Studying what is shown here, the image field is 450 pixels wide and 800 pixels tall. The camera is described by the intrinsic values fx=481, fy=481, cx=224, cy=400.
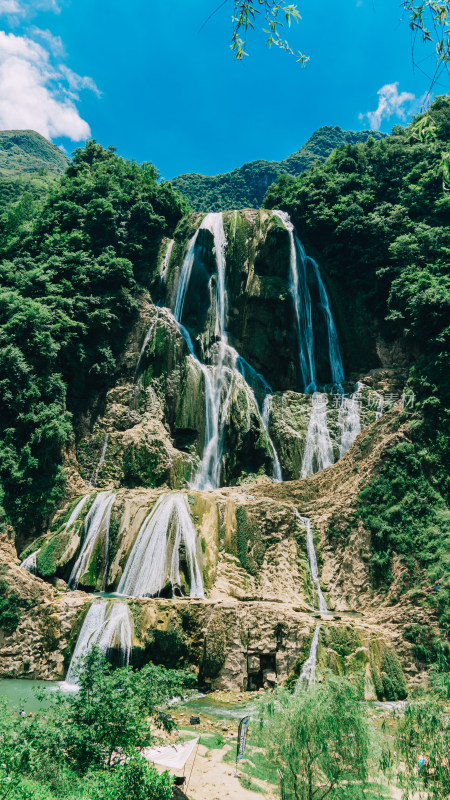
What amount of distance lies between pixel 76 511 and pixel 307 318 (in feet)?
51.3

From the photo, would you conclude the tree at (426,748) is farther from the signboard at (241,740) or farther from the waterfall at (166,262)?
the waterfall at (166,262)

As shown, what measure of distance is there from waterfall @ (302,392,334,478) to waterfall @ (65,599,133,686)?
11641 mm

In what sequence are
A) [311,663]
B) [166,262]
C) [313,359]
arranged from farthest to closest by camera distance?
[166,262]
[313,359]
[311,663]

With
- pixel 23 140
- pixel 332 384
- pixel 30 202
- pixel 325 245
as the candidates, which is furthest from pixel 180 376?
→ pixel 23 140

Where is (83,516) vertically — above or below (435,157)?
below

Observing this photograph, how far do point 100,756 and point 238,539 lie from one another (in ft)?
31.9

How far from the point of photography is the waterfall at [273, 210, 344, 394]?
25891 millimetres

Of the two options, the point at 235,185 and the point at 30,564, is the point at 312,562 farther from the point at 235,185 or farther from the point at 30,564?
the point at 235,185

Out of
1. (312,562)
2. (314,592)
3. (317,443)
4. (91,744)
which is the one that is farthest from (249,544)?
(91,744)

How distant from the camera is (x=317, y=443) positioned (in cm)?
2286

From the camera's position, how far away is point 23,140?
77438mm

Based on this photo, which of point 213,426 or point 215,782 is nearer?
point 215,782

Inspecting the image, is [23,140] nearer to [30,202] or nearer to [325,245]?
[30,202]

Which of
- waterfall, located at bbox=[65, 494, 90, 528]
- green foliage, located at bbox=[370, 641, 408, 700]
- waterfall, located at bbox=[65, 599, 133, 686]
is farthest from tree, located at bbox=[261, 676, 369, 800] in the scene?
waterfall, located at bbox=[65, 494, 90, 528]
